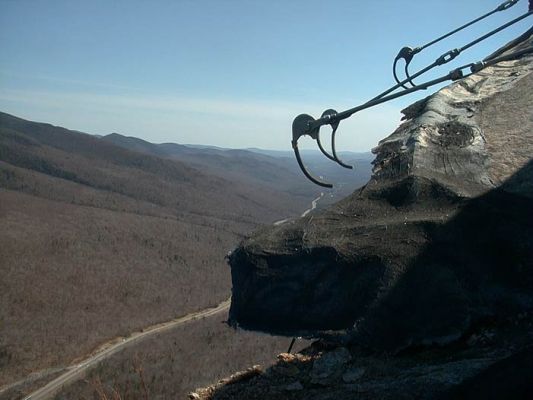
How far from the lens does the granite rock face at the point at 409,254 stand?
3.26 m

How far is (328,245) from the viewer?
12.1ft

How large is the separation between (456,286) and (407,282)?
31 centimetres

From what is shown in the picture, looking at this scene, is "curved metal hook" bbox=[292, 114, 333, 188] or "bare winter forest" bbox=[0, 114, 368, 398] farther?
"bare winter forest" bbox=[0, 114, 368, 398]

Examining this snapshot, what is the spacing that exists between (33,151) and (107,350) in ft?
169

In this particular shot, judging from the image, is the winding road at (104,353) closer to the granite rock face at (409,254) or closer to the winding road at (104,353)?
the winding road at (104,353)

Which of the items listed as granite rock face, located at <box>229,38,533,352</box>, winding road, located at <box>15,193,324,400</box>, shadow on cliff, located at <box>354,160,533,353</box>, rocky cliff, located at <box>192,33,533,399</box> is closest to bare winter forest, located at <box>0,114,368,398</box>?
winding road, located at <box>15,193,324,400</box>

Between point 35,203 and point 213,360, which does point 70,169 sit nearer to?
point 35,203

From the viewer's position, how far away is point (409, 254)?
3500 millimetres

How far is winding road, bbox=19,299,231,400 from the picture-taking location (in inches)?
863

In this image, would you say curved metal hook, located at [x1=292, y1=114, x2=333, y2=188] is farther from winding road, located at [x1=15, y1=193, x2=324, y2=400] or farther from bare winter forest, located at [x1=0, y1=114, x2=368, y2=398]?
winding road, located at [x1=15, y1=193, x2=324, y2=400]

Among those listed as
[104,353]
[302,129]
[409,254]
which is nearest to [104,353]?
[104,353]

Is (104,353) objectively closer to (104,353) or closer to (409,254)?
(104,353)

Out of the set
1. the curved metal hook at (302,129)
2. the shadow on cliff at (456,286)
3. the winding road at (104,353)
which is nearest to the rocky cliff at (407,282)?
the shadow on cliff at (456,286)

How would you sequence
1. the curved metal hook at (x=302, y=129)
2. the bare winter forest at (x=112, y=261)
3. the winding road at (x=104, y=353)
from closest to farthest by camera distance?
the curved metal hook at (x=302, y=129), the winding road at (x=104, y=353), the bare winter forest at (x=112, y=261)
